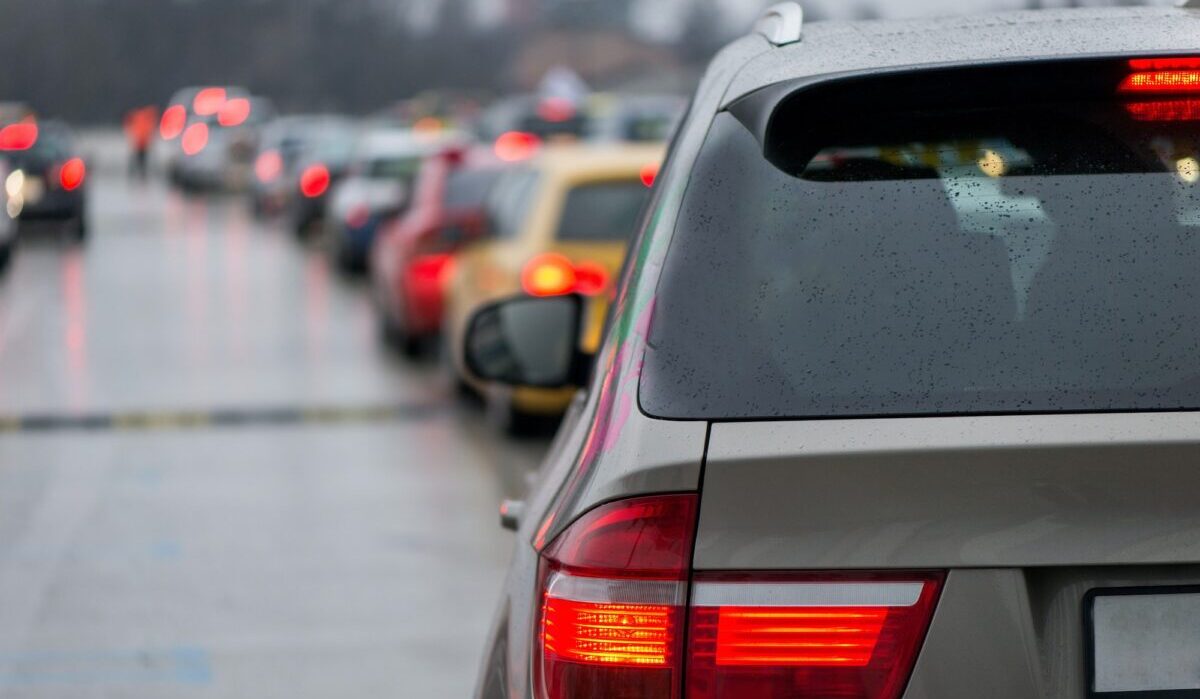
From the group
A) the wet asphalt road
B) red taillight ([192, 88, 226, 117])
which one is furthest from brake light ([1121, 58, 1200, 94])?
red taillight ([192, 88, 226, 117])

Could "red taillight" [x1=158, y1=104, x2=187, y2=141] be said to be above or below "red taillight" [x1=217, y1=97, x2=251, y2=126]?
below

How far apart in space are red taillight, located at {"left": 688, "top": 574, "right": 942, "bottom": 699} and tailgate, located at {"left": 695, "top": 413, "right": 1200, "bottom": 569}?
0.09ft

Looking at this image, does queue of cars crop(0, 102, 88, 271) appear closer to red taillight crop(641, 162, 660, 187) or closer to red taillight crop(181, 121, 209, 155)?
red taillight crop(181, 121, 209, 155)

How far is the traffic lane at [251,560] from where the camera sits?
6.80 metres

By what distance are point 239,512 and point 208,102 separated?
5128 cm

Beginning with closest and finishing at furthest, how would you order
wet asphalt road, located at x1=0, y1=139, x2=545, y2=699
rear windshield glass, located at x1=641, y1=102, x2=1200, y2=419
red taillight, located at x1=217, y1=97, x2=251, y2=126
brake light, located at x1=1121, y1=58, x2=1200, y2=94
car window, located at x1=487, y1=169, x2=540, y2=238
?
rear windshield glass, located at x1=641, y1=102, x2=1200, y2=419 < brake light, located at x1=1121, y1=58, x2=1200, y2=94 < wet asphalt road, located at x1=0, y1=139, x2=545, y2=699 < car window, located at x1=487, y1=169, x2=540, y2=238 < red taillight, located at x1=217, y1=97, x2=251, y2=126

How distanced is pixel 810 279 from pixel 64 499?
25.5ft

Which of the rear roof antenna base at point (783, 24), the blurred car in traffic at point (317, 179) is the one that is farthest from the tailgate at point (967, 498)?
the blurred car in traffic at point (317, 179)

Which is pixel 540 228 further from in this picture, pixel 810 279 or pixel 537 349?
pixel 810 279

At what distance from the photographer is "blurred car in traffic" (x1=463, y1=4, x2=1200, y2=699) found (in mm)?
2453

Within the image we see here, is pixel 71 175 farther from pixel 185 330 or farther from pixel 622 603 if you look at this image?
pixel 622 603

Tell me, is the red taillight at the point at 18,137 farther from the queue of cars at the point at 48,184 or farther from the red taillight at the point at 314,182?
the red taillight at the point at 314,182

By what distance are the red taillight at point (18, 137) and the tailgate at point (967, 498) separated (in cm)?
2951

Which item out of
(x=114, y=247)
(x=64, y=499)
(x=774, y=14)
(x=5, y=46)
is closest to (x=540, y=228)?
(x=64, y=499)
